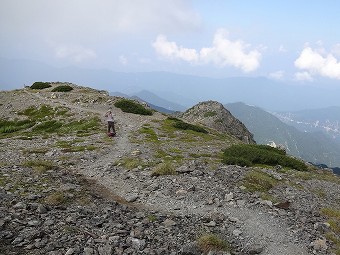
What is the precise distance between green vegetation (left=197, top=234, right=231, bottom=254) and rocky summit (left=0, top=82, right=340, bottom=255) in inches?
1.5

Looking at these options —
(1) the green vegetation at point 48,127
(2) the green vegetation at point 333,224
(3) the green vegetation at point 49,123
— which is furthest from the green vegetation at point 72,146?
(2) the green vegetation at point 333,224

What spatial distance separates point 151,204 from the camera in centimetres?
1633

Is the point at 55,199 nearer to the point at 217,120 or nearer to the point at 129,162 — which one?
the point at 129,162

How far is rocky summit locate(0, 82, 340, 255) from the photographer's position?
1157 cm

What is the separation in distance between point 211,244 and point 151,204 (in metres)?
5.18

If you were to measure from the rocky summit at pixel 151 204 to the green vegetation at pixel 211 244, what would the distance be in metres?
0.04

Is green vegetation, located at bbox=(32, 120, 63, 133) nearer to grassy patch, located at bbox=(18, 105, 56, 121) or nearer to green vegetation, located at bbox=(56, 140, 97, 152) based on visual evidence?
grassy patch, located at bbox=(18, 105, 56, 121)

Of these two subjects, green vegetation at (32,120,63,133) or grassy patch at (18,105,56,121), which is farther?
grassy patch at (18,105,56,121)

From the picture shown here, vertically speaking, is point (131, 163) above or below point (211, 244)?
above

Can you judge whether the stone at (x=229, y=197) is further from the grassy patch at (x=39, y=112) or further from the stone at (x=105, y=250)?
the grassy patch at (x=39, y=112)

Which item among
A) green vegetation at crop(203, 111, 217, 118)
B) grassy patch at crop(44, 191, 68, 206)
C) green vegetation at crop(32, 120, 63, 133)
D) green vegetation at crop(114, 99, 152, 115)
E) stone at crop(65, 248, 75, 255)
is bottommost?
green vegetation at crop(32, 120, 63, 133)

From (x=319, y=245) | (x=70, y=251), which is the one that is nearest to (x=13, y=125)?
(x=70, y=251)

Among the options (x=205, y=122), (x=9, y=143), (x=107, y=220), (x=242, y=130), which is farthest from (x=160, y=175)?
(x=242, y=130)

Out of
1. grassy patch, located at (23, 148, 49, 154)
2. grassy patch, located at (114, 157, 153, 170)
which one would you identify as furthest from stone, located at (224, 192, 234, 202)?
grassy patch, located at (23, 148, 49, 154)
